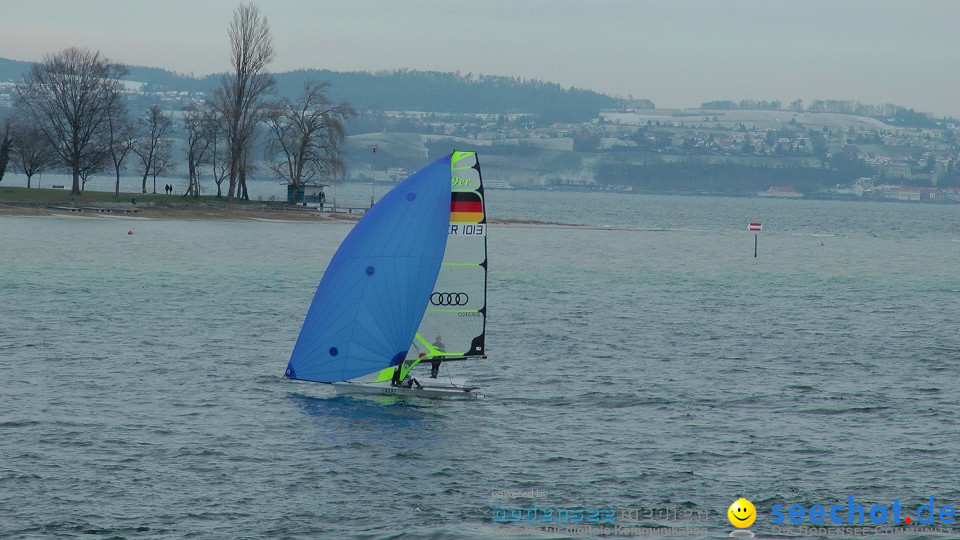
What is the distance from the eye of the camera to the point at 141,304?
47.8m

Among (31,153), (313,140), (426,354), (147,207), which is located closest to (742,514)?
(426,354)

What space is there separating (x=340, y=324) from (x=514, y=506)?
8.63 m

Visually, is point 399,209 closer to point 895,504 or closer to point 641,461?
point 641,461

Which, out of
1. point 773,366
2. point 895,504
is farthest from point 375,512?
point 773,366

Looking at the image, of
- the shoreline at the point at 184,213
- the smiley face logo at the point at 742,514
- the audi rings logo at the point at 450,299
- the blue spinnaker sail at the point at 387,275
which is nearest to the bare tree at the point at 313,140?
the shoreline at the point at 184,213

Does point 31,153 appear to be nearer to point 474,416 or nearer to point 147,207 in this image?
point 147,207

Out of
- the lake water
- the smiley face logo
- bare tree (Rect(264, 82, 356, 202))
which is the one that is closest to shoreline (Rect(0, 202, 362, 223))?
bare tree (Rect(264, 82, 356, 202))

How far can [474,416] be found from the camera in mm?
28062

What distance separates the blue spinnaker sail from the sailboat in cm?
2

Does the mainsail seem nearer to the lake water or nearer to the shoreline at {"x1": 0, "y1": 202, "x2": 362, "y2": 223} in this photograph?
the lake water

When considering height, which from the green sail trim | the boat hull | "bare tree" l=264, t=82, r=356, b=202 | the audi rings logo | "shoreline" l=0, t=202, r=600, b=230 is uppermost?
"bare tree" l=264, t=82, r=356, b=202

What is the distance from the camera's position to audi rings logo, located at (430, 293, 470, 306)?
28531 millimetres

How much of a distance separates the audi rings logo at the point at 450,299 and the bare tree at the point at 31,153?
9386cm

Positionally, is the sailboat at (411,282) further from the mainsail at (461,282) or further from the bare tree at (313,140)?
the bare tree at (313,140)
